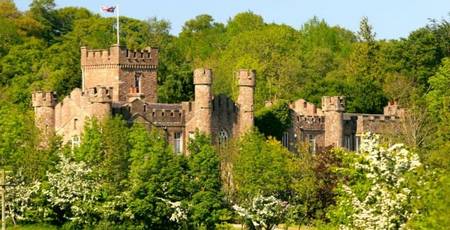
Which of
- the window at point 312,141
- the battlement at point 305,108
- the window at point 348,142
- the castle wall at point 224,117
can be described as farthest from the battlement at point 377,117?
the castle wall at point 224,117

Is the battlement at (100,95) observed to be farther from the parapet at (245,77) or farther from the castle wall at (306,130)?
the castle wall at (306,130)

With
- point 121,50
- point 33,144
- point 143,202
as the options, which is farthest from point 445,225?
point 121,50

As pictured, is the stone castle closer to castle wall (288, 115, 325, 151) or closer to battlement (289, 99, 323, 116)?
castle wall (288, 115, 325, 151)

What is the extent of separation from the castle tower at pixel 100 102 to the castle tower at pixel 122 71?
14.8ft

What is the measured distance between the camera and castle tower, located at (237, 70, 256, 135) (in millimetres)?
77438

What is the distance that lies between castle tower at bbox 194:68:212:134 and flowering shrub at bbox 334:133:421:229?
2480 cm

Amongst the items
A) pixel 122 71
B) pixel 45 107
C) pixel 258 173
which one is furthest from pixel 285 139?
pixel 45 107

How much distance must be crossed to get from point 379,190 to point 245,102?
28591 millimetres

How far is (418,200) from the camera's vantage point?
154ft

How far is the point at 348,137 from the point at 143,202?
20.4 m

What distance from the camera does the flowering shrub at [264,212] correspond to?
68.7 meters

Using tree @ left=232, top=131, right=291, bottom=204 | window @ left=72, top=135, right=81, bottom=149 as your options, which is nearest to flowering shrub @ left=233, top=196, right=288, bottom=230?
tree @ left=232, top=131, right=291, bottom=204

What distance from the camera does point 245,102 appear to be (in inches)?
3056

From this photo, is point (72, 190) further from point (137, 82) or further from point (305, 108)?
point (305, 108)
